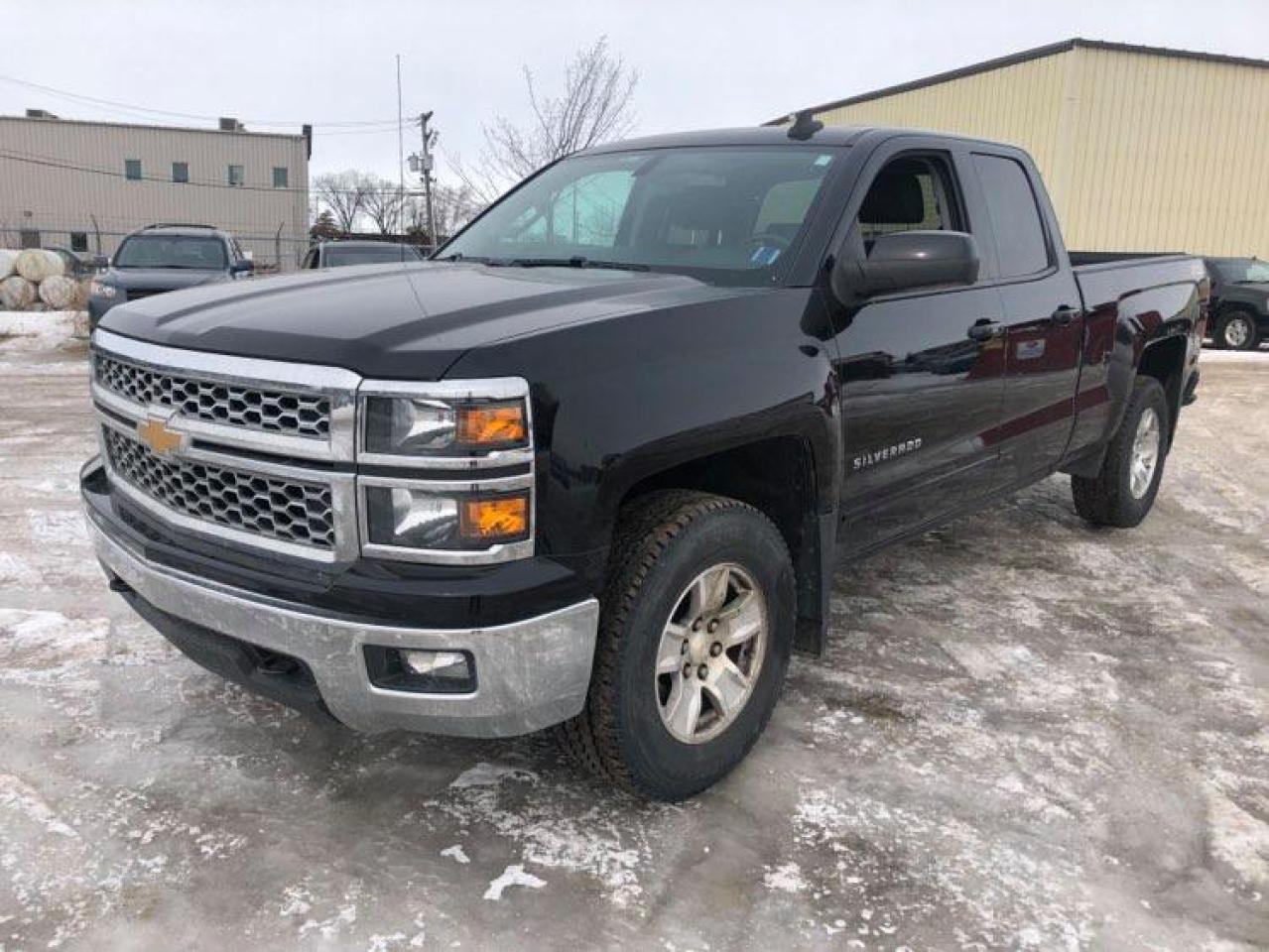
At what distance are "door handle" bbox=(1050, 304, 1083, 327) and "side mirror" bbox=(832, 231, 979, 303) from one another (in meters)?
1.31

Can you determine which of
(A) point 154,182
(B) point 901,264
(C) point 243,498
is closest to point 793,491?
(B) point 901,264

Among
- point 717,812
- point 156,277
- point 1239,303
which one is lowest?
point 717,812

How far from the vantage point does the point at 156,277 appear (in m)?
12.4

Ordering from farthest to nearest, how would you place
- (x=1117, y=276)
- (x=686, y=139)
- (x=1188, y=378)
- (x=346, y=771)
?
1. (x=1188, y=378)
2. (x=1117, y=276)
3. (x=686, y=139)
4. (x=346, y=771)

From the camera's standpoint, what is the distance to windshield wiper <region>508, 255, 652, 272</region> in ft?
11.1

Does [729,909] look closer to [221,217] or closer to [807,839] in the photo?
[807,839]

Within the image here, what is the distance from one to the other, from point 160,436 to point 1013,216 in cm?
337

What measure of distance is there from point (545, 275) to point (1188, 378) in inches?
172

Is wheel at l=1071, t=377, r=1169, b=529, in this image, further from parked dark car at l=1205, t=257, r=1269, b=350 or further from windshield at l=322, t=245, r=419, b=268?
parked dark car at l=1205, t=257, r=1269, b=350

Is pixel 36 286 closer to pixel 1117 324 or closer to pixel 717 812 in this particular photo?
pixel 1117 324

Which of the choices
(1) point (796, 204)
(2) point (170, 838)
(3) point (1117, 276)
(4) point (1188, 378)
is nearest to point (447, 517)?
(2) point (170, 838)

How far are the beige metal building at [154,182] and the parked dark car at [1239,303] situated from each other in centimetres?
4291

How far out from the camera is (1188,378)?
600 centimetres

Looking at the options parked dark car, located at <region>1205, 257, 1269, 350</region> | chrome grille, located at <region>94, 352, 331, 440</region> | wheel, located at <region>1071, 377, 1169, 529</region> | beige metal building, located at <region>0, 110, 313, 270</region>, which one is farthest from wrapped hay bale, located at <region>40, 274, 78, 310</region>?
beige metal building, located at <region>0, 110, 313, 270</region>
